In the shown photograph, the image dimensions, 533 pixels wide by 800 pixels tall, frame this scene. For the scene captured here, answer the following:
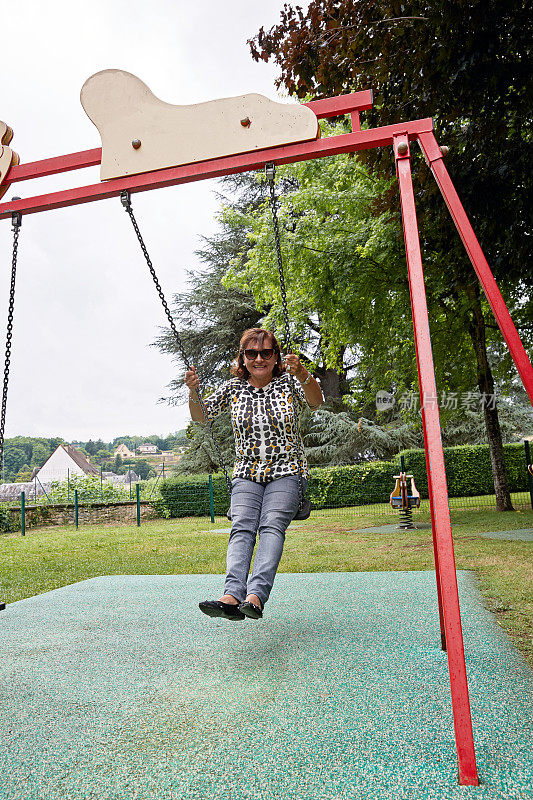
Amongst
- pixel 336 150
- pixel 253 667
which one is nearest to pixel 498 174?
pixel 336 150

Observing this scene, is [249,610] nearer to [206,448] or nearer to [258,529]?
[258,529]

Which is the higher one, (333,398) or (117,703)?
(333,398)

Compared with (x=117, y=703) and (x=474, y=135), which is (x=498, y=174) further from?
(x=117, y=703)

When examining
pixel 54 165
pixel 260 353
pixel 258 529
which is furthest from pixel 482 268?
pixel 54 165

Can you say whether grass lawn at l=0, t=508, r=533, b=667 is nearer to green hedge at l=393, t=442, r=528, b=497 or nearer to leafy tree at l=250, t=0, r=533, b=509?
green hedge at l=393, t=442, r=528, b=497

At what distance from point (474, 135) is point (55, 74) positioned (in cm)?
369

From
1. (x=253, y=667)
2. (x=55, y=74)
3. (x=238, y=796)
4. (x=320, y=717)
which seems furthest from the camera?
(x=55, y=74)

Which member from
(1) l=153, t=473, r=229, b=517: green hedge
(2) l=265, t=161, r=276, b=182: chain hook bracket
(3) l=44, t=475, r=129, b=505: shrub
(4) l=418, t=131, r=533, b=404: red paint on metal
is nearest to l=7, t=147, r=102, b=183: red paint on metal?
(2) l=265, t=161, r=276, b=182: chain hook bracket

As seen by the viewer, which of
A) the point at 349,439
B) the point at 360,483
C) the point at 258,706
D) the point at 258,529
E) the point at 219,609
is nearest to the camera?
the point at 258,706

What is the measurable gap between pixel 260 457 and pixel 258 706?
1028 millimetres

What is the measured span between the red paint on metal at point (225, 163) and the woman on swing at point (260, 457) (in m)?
0.78

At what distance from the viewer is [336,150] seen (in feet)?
7.33

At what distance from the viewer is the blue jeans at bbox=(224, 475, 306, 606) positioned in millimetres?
2191

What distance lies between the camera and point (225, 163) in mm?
2262
